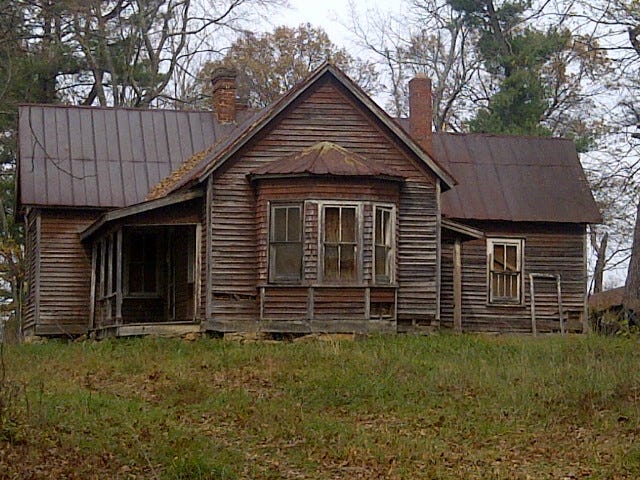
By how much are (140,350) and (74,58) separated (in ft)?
66.2

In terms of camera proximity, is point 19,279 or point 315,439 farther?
point 19,279

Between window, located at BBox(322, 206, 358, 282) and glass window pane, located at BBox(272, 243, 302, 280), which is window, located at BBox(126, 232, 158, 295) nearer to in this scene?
glass window pane, located at BBox(272, 243, 302, 280)

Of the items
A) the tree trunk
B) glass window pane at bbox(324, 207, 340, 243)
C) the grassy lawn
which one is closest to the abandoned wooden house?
glass window pane at bbox(324, 207, 340, 243)

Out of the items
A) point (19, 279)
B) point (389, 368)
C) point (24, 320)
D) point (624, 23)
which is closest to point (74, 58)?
point (19, 279)

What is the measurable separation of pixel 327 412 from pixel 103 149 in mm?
14671

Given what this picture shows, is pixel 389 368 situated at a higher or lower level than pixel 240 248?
lower

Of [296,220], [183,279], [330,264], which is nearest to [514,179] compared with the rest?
[330,264]

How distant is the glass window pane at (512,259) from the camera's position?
2883cm

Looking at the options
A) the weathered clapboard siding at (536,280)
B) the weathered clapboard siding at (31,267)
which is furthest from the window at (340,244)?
the weathered clapboard siding at (31,267)

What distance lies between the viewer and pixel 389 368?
17.9 m

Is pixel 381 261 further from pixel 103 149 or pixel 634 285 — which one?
pixel 103 149

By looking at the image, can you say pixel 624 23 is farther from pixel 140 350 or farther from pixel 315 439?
pixel 315 439

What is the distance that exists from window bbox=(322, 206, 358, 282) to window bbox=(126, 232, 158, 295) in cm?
592

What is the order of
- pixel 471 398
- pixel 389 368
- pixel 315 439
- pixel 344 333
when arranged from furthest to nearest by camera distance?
pixel 344 333 < pixel 389 368 < pixel 471 398 < pixel 315 439
